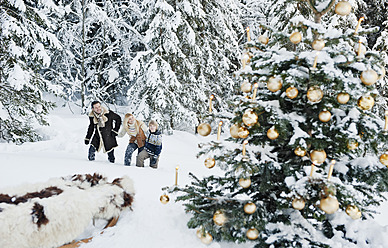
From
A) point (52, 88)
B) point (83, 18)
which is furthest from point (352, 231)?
point (83, 18)

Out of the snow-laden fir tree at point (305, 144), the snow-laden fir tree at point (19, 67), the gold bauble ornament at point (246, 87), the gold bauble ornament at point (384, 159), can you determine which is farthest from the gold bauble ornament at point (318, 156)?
the snow-laden fir tree at point (19, 67)

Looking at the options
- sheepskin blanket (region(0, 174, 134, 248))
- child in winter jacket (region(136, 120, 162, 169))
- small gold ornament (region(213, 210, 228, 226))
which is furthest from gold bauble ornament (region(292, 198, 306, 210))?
child in winter jacket (region(136, 120, 162, 169))

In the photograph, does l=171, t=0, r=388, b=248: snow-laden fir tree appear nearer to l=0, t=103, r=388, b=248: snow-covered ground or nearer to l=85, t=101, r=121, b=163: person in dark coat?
l=0, t=103, r=388, b=248: snow-covered ground

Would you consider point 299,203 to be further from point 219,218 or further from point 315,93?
point 315,93

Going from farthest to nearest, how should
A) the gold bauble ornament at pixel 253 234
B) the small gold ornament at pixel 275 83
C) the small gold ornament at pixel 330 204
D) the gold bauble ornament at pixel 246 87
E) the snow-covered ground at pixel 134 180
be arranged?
the snow-covered ground at pixel 134 180 → the gold bauble ornament at pixel 246 87 → the gold bauble ornament at pixel 253 234 → the small gold ornament at pixel 275 83 → the small gold ornament at pixel 330 204

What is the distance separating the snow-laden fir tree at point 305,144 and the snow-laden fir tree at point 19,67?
692 centimetres

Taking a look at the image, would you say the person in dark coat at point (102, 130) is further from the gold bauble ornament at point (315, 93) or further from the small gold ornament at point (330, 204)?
the small gold ornament at point (330, 204)

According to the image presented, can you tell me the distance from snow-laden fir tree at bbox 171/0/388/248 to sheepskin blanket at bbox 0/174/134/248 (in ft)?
3.27

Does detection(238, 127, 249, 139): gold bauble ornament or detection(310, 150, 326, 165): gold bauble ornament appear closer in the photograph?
detection(310, 150, 326, 165): gold bauble ornament

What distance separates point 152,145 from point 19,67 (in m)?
4.46

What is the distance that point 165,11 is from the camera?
10289mm

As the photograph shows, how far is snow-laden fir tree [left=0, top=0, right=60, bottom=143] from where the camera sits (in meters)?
7.00

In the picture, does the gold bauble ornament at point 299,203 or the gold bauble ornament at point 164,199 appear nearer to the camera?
the gold bauble ornament at point 299,203

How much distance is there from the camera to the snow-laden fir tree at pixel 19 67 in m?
7.00
